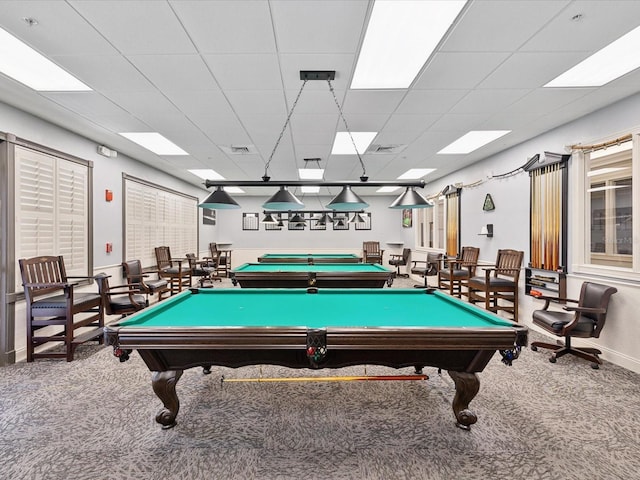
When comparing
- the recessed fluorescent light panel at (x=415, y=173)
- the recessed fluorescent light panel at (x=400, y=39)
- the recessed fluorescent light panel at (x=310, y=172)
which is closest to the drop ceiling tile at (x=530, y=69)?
the recessed fluorescent light panel at (x=400, y=39)

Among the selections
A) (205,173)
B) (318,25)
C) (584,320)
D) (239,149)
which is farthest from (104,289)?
(584,320)

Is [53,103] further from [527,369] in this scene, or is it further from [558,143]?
[558,143]

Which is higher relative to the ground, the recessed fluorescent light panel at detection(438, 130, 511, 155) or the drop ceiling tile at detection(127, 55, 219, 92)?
the recessed fluorescent light panel at detection(438, 130, 511, 155)

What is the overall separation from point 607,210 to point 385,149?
2956 mm

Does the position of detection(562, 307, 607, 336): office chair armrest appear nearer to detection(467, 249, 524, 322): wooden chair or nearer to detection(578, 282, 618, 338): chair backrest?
detection(578, 282, 618, 338): chair backrest

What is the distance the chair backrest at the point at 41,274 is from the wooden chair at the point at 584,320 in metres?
5.28

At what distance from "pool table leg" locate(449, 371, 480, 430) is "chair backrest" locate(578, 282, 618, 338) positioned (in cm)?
204

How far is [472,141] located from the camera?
478 cm

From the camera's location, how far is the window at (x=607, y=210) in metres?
3.36

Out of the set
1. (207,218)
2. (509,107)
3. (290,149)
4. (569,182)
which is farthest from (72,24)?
(207,218)

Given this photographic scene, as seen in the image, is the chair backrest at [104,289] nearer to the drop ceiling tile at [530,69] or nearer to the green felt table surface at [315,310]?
the green felt table surface at [315,310]

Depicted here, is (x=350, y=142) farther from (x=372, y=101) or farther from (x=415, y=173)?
(x=415, y=173)

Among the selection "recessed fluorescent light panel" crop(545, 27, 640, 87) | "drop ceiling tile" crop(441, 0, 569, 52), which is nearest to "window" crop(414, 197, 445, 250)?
"recessed fluorescent light panel" crop(545, 27, 640, 87)

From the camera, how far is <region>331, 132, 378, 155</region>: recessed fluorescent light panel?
14.3ft
